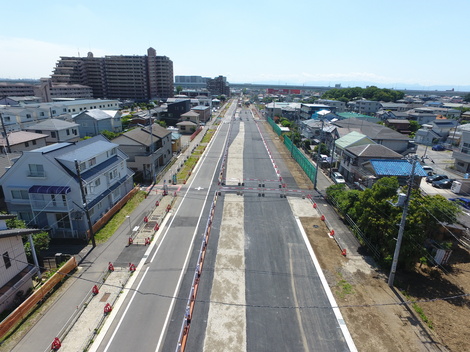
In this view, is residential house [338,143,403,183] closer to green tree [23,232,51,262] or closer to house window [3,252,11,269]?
green tree [23,232,51,262]

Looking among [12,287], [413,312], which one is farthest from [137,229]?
[413,312]

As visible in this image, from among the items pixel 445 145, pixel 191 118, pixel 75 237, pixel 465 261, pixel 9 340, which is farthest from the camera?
pixel 191 118

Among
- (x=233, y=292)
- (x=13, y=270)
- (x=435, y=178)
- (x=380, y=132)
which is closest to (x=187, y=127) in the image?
(x=380, y=132)

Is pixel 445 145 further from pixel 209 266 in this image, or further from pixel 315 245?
pixel 209 266

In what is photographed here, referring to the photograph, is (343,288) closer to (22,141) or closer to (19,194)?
(19,194)

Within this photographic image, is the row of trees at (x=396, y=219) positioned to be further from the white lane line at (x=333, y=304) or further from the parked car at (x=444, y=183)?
the parked car at (x=444, y=183)

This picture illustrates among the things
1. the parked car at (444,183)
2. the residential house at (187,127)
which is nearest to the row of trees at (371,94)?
the residential house at (187,127)
